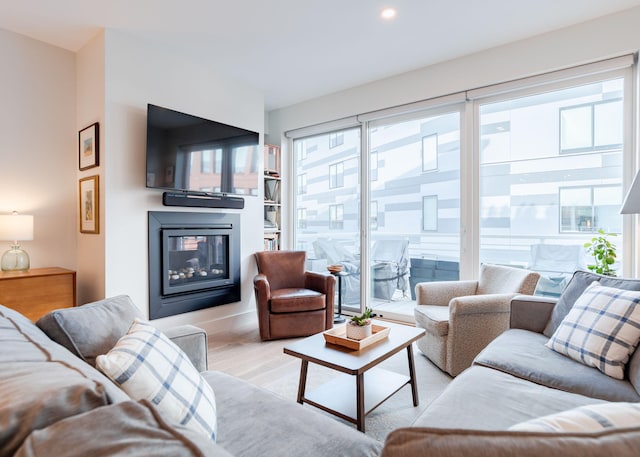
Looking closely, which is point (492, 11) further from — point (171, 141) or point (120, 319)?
point (120, 319)

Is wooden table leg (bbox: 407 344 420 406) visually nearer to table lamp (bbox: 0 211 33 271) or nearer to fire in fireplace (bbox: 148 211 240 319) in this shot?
fire in fireplace (bbox: 148 211 240 319)

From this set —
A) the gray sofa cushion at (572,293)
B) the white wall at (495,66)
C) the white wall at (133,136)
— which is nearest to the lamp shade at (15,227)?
the white wall at (133,136)

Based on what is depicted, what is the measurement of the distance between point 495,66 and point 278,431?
3430 mm

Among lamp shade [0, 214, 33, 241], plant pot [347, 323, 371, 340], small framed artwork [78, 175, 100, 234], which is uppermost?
small framed artwork [78, 175, 100, 234]

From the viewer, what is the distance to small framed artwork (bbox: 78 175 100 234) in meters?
3.02

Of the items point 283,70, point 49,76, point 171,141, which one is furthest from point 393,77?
point 49,76

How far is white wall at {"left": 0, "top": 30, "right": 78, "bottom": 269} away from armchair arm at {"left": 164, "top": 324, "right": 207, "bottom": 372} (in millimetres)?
2387

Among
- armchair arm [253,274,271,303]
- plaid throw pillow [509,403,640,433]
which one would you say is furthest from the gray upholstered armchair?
plaid throw pillow [509,403,640,433]

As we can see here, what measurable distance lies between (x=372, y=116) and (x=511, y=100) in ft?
4.54

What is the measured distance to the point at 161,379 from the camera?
986 mm

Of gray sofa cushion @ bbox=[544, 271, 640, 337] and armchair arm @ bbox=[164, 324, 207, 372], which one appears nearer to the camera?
armchair arm @ bbox=[164, 324, 207, 372]

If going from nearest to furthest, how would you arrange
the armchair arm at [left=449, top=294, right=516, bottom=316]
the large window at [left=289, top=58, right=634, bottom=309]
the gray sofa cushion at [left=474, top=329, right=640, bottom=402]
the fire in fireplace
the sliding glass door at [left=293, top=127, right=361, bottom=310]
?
the gray sofa cushion at [left=474, top=329, right=640, bottom=402] < the armchair arm at [left=449, top=294, right=516, bottom=316] < the large window at [left=289, top=58, right=634, bottom=309] < the fire in fireplace < the sliding glass door at [left=293, top=127, right=361, bottom=310]

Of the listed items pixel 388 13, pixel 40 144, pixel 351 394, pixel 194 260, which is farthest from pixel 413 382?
pixel 40 144

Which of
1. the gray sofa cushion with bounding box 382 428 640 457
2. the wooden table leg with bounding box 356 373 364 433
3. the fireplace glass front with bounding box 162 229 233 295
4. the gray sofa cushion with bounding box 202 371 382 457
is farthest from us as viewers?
the fireplace glass front with bounding box 162 229 233 295
